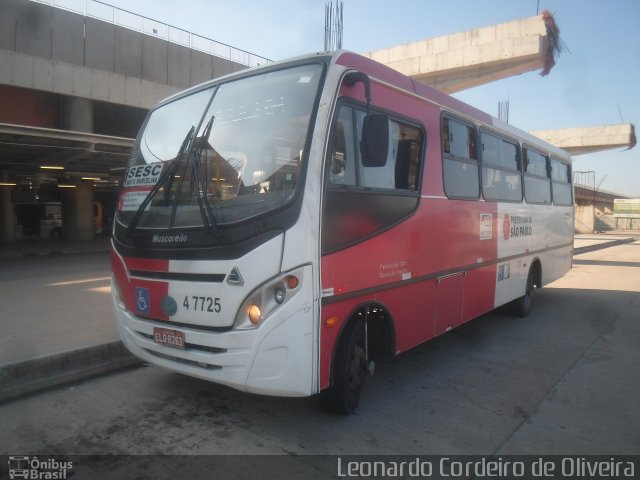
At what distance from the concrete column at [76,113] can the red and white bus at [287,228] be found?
15.6m

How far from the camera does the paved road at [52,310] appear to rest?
5523 mm

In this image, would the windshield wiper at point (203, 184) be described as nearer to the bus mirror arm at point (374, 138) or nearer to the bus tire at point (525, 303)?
the bus mirror arm at point (374, 138)

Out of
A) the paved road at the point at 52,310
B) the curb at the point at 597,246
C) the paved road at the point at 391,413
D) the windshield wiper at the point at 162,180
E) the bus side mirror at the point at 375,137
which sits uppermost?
the bus side mirror at the point at 375,137

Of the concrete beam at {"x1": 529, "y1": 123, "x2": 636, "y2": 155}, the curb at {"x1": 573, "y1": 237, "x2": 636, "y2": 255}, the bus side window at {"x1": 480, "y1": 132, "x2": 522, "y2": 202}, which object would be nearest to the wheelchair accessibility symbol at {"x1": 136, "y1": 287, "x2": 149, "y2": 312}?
the bus side window at {"x1": 480, "y1": 132, "x2": 522, "y2": 202}

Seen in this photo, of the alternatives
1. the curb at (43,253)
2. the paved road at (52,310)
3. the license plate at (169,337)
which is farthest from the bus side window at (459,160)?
the curb at (43,253)

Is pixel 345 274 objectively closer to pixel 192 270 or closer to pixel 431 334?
pixel 192 270

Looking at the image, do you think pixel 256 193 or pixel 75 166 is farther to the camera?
pixel 75 166

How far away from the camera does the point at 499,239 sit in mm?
7004

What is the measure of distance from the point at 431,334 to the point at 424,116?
2.39 m

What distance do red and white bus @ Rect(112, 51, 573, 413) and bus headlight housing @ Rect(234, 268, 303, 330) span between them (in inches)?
0.4

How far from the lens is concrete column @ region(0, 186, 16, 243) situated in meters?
22.9

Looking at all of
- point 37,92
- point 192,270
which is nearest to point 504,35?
point 37,92

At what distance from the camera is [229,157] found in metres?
3.93

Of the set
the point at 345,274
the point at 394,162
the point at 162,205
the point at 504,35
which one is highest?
the point at 504,35
